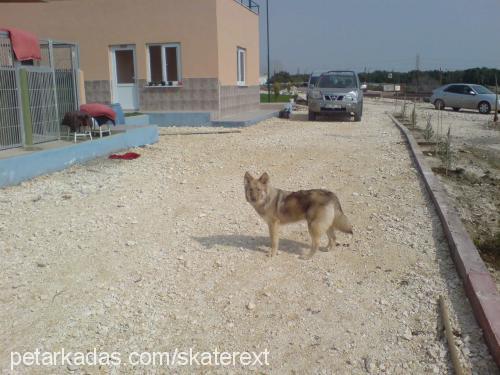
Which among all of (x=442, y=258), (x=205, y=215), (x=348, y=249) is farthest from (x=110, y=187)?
(x=442, y=258)

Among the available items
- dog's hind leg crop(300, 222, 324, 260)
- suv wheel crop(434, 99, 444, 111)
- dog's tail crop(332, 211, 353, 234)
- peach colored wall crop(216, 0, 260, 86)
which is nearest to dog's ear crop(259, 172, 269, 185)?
dog's hind leg crop(300, 222, 324, 260)

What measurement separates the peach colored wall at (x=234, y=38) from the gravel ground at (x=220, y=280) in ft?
32.0

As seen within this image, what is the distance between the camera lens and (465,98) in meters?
25.2

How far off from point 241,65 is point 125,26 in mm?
5457

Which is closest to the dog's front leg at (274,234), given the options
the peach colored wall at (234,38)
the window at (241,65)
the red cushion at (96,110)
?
the red cushion at (96,110)

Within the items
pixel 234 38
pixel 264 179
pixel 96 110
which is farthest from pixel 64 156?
pixel 234 38

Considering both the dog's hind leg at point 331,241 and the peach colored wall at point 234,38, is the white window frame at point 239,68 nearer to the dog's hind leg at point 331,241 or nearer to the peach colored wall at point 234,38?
the peach colored wall at point 234,38

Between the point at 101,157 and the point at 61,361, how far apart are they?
7030mm

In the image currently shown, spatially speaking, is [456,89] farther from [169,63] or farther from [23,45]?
[23,45]

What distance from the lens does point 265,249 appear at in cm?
486

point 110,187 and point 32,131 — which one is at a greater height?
point 32,131

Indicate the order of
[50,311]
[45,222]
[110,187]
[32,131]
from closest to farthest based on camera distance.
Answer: [50,311] → [45,222] → [110,187] → [32,131]

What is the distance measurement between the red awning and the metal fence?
0.43 ft

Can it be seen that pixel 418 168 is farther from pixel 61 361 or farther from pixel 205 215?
pixel 61 361
